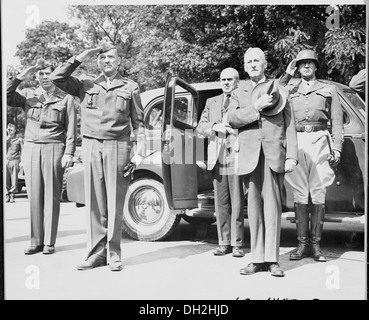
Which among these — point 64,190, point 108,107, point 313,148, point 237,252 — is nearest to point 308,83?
point 313,148

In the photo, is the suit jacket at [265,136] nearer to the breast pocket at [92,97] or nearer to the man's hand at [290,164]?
the man's hand at [290,164]

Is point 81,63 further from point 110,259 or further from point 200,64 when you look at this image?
point 110,259

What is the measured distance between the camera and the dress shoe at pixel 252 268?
6.21 m

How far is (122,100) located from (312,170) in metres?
1.80

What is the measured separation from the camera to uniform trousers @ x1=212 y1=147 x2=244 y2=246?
21.4ft

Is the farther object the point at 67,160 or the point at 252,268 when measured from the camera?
the point at 67,160

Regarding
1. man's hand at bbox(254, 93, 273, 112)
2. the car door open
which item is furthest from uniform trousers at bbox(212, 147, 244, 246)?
A: man's hand at bbox(254, 93, 273, 112)

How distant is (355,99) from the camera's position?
6523mm

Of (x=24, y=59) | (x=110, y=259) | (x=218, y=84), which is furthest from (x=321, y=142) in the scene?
(x=24, y=59)

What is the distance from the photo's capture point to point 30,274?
627 cm

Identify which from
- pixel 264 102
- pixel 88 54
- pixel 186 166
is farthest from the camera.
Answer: pixel 186 166

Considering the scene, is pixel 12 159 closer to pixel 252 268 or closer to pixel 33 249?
pixel 33 249

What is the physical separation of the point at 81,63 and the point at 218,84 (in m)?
1.25

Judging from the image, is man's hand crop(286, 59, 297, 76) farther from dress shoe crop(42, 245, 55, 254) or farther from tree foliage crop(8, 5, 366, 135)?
dress shoe crop(42, 245, 55, 254)
